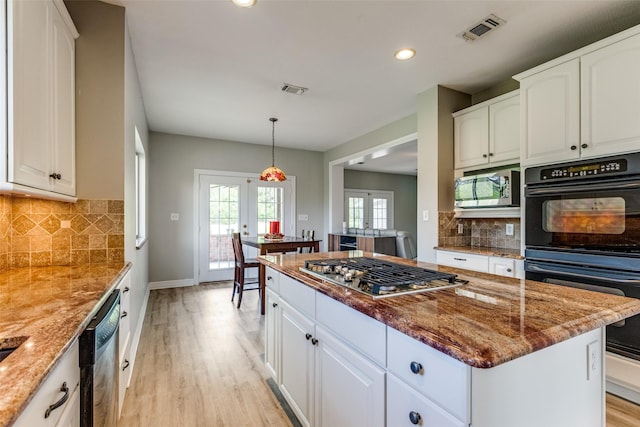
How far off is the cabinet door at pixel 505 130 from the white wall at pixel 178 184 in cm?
395

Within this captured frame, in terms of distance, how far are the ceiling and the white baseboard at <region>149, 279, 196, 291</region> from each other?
266 centimetres

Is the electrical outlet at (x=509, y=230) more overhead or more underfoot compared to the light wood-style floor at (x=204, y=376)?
more overhead

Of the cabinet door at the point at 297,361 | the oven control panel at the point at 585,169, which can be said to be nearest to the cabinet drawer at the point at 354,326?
the cabinet door at the point at 297,361

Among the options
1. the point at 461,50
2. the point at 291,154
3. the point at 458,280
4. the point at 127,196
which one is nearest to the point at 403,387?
the point at 458,280

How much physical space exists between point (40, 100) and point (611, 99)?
11.1 ft

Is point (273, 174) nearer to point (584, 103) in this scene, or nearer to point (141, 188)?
point (141, 188)

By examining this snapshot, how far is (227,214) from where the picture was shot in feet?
18.0

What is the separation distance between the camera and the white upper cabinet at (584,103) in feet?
6.50

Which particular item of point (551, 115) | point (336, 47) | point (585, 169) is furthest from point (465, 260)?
point (336, 47)

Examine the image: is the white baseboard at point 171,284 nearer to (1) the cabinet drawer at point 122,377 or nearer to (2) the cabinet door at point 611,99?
(1) the cabinet drawer at point 122,377

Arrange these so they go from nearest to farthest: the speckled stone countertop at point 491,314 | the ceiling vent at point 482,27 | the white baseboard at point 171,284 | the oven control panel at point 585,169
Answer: the speckled stone countertop at point 491,314
the oven control panel at point 585,169
the ceiling vent at point 482,27
the white baseboard at point 171,284

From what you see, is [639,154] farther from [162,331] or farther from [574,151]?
[162,331]

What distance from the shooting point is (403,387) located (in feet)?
3.16

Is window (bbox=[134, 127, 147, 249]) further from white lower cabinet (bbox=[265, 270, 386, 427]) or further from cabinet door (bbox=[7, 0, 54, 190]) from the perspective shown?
white lower cabinet (bbox=[265, 270, 386, 427])
